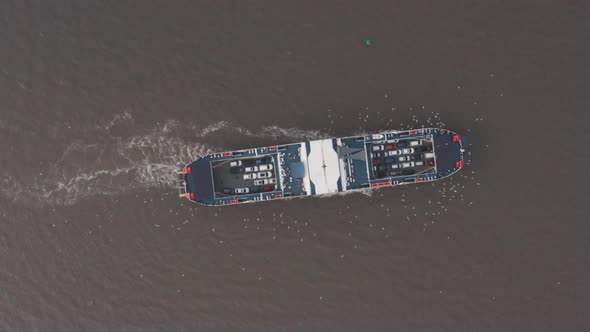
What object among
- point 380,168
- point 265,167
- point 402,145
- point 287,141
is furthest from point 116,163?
point 402,145

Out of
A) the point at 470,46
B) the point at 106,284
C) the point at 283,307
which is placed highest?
the point at 470,46

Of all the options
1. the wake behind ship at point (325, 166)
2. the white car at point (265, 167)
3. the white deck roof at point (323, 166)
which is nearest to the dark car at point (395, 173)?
the wake behind ship at point (325, 166)

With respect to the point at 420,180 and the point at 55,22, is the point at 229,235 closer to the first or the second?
the point at 420,180

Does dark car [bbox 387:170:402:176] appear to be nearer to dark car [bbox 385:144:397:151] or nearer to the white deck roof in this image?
dark car [bbox 385:144:397:151]

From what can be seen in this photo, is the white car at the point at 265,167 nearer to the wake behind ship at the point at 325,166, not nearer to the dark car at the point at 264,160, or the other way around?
the wake behind ship at the point at 325,166

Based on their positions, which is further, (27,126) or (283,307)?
(27,126)

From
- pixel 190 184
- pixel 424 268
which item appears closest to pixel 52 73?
pixel 190 184

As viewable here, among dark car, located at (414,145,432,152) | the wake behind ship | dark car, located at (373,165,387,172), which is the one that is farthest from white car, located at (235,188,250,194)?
dark car, located at (414,145,432,152)
